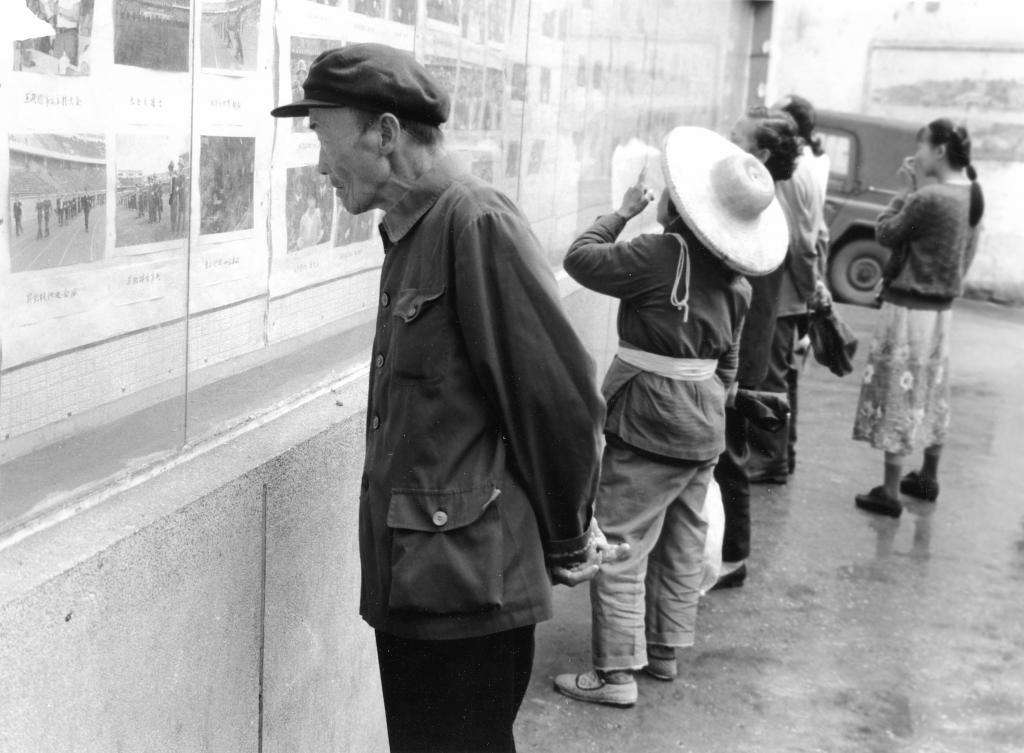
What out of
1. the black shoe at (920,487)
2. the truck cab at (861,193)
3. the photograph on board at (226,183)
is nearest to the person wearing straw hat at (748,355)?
the black shoe at (920,487)

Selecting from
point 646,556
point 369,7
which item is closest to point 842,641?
point 646,556

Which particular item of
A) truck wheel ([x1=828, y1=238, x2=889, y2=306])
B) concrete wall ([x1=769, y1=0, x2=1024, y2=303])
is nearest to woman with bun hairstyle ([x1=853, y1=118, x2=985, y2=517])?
truck wheel ([x1=828, y1=238, x2=889, y2=306])

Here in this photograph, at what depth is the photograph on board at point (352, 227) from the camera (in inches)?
121

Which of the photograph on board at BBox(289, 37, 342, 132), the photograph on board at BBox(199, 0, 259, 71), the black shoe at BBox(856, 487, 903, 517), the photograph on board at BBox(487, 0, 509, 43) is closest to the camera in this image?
the photograph on board at BBox(199, 0, 259, 71)

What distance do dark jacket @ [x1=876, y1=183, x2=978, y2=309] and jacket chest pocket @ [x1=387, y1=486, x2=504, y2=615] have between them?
4.22 metres

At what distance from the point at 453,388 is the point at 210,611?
63 cm

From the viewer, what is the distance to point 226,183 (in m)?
2.47

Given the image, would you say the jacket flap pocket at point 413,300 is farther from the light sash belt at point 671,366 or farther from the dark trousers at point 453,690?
the light sash belt at point 671,366

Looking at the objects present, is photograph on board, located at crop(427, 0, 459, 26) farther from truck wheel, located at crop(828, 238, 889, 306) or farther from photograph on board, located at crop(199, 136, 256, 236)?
truck wheel, located at crop(828, 238, 889, 306)

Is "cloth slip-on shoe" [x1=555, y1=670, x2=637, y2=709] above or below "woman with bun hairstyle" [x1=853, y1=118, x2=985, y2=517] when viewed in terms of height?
below

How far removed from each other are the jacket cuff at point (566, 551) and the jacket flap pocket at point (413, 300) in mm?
460

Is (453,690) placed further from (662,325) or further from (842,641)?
(842,641)

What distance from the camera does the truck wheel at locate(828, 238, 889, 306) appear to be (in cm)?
1309

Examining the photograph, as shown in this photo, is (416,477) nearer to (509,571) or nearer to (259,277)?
(509,571)
